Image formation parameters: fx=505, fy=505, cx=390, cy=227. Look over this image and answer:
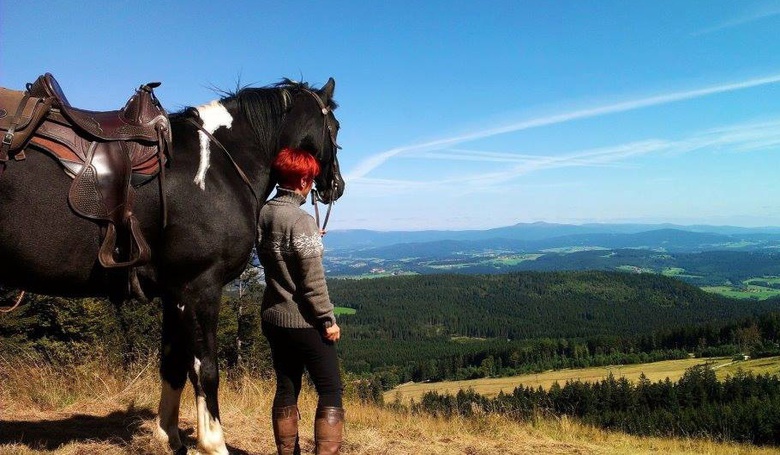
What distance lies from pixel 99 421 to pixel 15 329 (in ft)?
45.5

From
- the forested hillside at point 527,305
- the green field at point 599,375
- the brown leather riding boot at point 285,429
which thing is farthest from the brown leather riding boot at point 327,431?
the forested hillside at point 527,305

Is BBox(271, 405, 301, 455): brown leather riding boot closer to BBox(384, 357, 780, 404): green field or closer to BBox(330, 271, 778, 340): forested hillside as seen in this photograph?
BBox(384, 357, 780, 404): green field

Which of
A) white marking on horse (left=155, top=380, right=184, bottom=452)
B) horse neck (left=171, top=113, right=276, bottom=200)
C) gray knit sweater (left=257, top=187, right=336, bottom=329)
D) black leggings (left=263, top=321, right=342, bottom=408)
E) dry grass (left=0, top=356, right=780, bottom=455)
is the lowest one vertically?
dry grass (left=0, top=356, right=780, bottom=455)

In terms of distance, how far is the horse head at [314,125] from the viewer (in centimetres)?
394

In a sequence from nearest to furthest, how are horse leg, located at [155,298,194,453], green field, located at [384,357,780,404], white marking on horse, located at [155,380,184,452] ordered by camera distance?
horse leg, located at [155,298,194,453] → white marking on horse, located at [155,380,184,452] → green field, located at [384,357,780,404]

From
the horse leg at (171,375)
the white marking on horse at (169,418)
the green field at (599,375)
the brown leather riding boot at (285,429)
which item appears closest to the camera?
the brown leather riding boot at (285,429)

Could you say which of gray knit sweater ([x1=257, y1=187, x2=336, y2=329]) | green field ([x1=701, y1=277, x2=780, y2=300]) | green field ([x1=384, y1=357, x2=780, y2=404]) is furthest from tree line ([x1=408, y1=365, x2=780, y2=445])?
green field ([x1=701, y1=277, x2=780, y2=300])

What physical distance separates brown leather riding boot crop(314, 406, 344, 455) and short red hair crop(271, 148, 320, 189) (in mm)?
1440

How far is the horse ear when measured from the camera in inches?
163

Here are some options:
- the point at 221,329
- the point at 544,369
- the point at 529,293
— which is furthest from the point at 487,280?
the point at 221,329

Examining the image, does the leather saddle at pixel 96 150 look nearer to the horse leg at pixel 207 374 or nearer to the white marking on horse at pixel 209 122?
the white marking on horse at pixel 209 122

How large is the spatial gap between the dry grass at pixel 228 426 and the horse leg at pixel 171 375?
130mm

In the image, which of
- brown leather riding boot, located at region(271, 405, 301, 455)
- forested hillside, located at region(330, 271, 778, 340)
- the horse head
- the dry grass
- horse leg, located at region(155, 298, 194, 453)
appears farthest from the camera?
forested hillside, located at region(330, 271, 778, 340)

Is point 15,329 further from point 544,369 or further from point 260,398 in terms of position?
point 544,369
